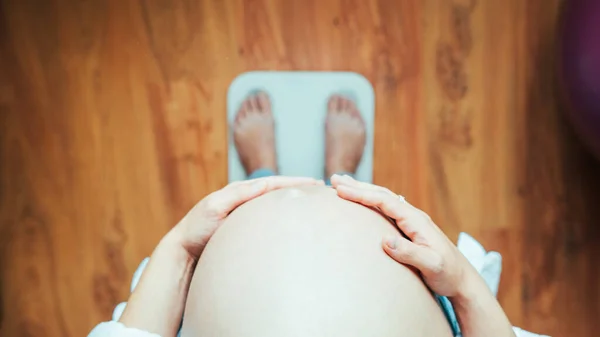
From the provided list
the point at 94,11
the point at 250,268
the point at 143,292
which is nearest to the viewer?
the point at 250,268

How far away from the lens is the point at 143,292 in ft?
2.10

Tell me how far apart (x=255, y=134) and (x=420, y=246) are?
474mm

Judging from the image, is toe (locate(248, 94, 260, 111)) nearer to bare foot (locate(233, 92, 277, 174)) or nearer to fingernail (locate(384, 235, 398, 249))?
bare foot (locate(233, 92, 277, 174))

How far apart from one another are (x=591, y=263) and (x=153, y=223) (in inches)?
33.7

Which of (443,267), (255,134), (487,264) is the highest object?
(255,134)

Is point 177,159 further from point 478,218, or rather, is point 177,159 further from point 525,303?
point 525,303

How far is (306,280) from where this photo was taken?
1.64 ft

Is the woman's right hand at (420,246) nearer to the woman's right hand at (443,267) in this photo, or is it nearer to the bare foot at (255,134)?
the woman's right hand at (443,267)

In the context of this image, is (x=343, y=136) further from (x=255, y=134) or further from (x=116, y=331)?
(x=116, y=331)

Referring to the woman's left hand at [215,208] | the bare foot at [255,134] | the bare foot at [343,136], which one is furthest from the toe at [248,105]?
the woman's left hand at [215,208]

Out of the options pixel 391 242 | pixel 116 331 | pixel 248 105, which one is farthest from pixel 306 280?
pixel 248 105

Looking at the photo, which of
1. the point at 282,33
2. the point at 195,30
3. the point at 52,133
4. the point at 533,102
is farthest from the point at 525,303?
the point at 52,133

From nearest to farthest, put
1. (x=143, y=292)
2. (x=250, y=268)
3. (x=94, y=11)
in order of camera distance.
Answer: (x=250, y=268)
(x=143, y=292)
(x=94, y=11)

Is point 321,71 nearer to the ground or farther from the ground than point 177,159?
farther from the ground
